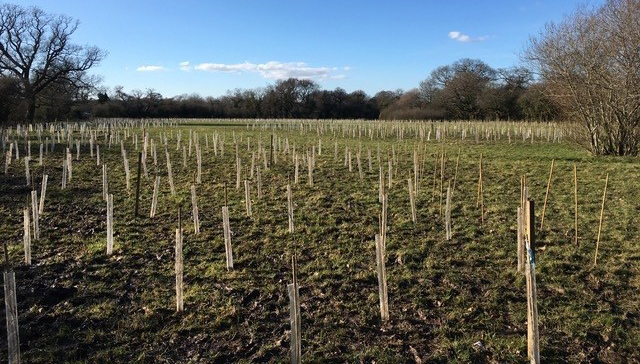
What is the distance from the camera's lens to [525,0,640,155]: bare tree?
50.2 ft

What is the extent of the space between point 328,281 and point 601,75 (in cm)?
1523

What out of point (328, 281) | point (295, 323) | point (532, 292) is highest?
point (532, 292)

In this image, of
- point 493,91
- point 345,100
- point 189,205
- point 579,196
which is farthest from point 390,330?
point 345,100

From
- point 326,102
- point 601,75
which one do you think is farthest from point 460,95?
point 601,75

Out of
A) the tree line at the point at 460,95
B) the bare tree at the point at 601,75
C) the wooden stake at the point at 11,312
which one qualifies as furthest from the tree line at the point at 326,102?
the wooden stake at the point at 11,312

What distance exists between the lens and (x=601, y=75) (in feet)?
53.2

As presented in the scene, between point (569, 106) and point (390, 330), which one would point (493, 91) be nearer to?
point (569, 106)

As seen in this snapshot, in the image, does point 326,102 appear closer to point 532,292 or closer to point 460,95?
point 460,95

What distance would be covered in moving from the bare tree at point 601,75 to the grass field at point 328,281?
7.60 m

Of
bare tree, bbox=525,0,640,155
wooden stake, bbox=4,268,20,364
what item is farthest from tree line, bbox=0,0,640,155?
wooden stake, bbox=4,268,20,364

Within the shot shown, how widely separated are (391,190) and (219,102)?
72.9m

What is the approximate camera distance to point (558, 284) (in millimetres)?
5277

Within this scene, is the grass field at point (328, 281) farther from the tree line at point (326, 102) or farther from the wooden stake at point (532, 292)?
the tree line at point (326, 102)

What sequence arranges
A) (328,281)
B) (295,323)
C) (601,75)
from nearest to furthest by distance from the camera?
(295,323) < (328,281) < (601,75)
